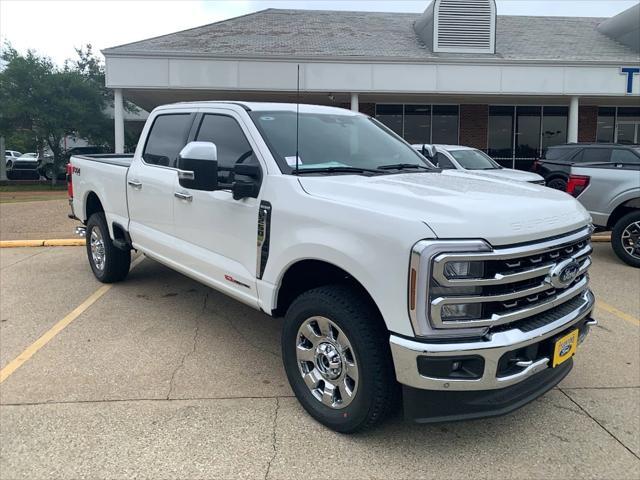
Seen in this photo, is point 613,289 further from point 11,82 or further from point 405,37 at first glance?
point 11,82

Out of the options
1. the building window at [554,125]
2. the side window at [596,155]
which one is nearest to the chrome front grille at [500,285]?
the side window at [596,155]

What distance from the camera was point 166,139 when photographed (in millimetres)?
5121

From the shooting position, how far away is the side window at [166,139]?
486 cm

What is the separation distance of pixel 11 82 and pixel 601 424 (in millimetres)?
27794

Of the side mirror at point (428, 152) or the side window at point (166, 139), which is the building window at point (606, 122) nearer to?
the side mirror at point (428, 152)

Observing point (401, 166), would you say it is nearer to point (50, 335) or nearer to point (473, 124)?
point (50, 335)

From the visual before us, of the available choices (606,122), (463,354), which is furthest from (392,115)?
(463,354)

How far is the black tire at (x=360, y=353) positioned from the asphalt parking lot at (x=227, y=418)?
0.16m

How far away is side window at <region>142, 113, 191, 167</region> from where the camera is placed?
191 inches

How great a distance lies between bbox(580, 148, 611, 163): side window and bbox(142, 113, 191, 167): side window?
946cm

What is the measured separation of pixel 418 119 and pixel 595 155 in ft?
35.5

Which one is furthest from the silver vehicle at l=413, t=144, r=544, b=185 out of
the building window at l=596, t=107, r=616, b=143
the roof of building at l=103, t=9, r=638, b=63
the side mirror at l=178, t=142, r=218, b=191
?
the building window at l=596, t=107, r=616, b=143

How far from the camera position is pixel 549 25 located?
23.7 meters

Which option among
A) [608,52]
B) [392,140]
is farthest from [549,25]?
[392,140]
